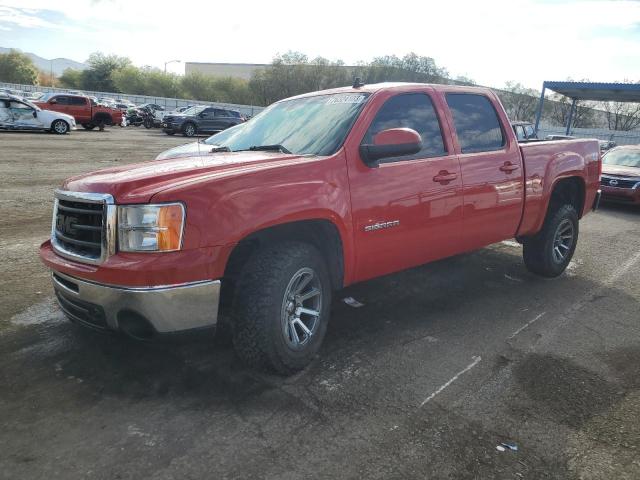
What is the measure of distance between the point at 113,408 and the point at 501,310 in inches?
134

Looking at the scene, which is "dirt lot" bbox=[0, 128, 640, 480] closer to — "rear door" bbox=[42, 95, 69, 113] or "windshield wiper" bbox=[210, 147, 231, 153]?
"windshield wiper" bbox=[210, 147, 231, 153]

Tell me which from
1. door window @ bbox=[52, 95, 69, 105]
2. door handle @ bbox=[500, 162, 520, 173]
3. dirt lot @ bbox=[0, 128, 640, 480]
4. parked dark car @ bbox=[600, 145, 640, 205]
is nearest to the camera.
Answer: dirt lot @ bbox=[0, 128, 640, 480]

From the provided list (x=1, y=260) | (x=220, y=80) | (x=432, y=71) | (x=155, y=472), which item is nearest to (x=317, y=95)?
(x=155, y=472)

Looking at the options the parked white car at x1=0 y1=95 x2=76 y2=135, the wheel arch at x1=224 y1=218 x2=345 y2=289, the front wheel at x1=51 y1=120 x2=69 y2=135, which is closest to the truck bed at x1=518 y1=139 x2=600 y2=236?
the wheel arch at x1=224 y1=218 x2=345 y2=289

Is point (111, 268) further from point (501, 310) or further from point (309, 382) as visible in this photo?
point (501, 310)

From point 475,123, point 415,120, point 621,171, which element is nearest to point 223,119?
point 621,171

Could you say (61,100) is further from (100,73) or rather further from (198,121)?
(100,73)

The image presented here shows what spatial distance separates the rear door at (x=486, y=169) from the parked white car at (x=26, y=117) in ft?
73.4

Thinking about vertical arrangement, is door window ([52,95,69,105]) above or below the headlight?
above

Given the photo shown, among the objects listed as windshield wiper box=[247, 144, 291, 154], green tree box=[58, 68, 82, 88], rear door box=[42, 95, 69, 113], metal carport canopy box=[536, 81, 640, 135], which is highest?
green tree box=[58, 68, 82, 88]

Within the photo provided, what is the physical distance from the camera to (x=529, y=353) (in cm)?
394

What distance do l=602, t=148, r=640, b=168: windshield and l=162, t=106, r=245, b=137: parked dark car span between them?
20.9 metres

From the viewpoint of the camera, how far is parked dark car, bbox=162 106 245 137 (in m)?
28.7

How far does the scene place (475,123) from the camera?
4840 mm
